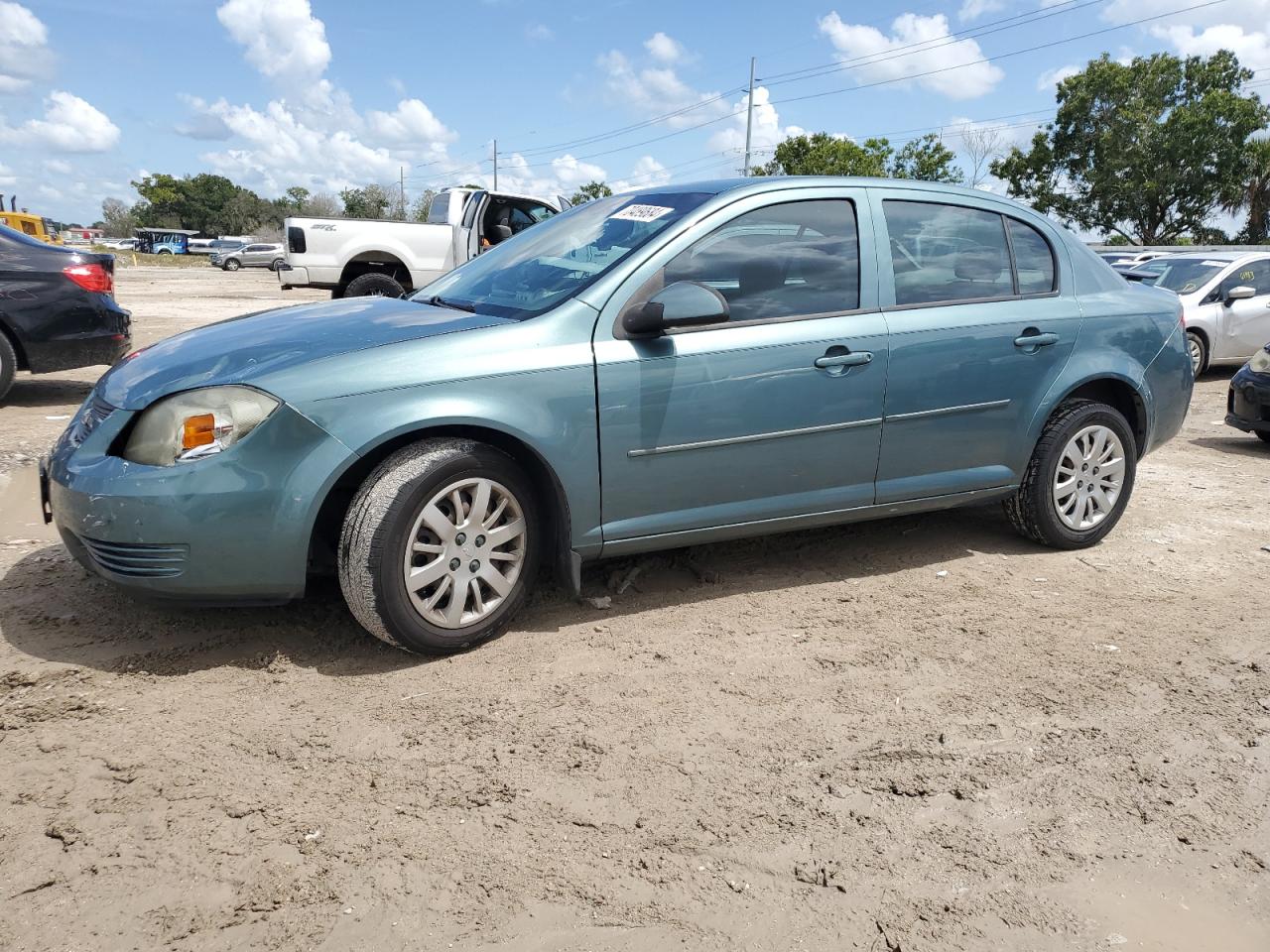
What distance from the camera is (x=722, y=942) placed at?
2.22 meters

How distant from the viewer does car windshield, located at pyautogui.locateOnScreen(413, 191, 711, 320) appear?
3.93 m

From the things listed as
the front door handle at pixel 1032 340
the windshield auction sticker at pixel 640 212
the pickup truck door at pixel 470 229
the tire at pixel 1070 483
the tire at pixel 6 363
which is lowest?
the tire at pixel 1070 483

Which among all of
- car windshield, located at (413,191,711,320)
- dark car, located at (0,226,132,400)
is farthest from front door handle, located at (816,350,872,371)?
dark car, located at (0,226,132,400)

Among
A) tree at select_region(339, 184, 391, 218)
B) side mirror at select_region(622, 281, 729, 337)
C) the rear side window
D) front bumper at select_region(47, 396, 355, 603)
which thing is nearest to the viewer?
front bumper at select_region(47, 396, 355, 603)

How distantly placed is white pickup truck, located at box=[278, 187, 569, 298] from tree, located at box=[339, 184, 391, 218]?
233 feet

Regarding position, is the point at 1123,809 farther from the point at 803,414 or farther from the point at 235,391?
the point at 235,391

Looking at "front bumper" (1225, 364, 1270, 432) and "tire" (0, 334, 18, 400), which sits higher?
"tire" (0, 334, 18, 400)

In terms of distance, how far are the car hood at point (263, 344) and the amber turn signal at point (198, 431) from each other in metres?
0.12

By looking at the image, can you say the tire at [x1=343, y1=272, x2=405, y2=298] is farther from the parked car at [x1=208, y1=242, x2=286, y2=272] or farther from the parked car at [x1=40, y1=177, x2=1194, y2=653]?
the parked car at [x1=208, y1=242, x2=286, y2=272]

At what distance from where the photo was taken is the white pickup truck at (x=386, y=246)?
589 inches

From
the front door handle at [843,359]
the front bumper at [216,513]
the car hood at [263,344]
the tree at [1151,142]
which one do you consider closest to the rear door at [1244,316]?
the front door handle at [843,359]

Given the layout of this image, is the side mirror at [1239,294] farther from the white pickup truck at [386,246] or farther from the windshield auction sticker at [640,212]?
the windshield auction sticker at [640,212]

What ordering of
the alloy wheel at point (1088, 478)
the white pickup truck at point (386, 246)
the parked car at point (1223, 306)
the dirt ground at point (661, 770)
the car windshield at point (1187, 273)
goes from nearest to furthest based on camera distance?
the dirt ground at point (661, 770) → the alloy wheel at point (1088, 478) → the parked car at point (1223, 306) → the car windshield at point (1187, 273) → the white pickup truck at point (386, 246)

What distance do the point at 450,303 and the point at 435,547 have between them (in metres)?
1.26
